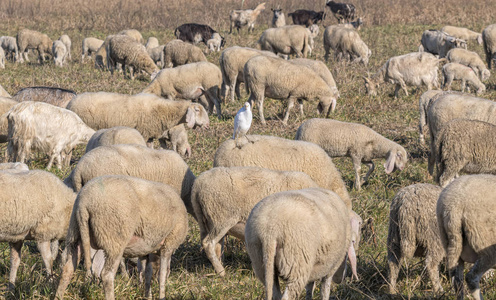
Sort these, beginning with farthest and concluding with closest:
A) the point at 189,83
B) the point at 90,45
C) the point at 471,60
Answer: the point at 90,45 < the point at 471,60 < the point at 189,83

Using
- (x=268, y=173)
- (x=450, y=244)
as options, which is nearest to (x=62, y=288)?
(x=268, y=173)

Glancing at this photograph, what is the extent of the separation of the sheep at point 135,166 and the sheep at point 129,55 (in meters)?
11.6

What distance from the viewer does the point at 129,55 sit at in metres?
18.7

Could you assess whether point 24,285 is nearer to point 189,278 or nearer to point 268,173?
point 189,278

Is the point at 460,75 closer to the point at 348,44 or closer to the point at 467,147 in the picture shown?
the point at 348,44

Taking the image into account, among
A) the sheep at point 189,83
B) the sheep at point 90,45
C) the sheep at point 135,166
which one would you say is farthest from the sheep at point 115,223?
the sheep at point 90,45

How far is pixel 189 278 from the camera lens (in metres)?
6.05

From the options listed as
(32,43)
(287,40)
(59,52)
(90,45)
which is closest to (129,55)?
(59,52)

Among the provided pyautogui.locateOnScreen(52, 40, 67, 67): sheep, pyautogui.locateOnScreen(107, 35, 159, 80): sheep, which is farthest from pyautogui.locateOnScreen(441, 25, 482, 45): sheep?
pyautogui.locateOnScreen(52, 40, 67, 67): sheep

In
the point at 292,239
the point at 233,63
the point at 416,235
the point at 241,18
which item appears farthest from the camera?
the point at 241,18

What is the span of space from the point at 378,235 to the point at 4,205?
4199mm

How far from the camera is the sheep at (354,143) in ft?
32.8

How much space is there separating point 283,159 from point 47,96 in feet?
21.1

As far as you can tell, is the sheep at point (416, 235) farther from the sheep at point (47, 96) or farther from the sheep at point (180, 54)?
the sheep at point (180, 54)
